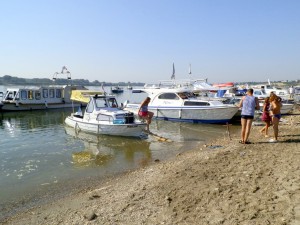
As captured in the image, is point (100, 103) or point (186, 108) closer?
point (100, 103)

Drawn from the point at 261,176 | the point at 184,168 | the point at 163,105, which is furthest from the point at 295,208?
the point at 163,105

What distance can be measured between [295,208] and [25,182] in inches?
303

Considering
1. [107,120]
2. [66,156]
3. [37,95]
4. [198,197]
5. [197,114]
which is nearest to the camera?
[198,197]

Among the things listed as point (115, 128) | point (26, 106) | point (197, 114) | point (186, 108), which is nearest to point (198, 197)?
point (115, 128)

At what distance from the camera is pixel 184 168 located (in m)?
8.27

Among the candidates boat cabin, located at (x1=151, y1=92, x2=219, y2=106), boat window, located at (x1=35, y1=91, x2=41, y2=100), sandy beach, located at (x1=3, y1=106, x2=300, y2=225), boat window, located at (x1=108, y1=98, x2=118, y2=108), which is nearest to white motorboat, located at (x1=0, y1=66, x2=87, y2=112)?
boat window, located at (x1=35, y1=91, x2=41, y2=100)

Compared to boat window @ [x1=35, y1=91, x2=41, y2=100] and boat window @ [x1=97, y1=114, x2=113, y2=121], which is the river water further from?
boat window @ [x1=35, y1=91, x2=41, y2=100]

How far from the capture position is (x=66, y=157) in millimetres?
12195

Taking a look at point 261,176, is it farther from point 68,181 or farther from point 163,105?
point 163,105

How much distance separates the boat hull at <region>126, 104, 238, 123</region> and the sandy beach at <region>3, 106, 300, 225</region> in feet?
37.2

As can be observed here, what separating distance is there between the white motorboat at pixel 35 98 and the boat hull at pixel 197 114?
18.0 meters

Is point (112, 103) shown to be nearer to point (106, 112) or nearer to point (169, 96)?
point (106, 112)

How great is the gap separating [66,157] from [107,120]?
4.26 meters

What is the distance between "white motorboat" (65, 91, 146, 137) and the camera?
1531cm
